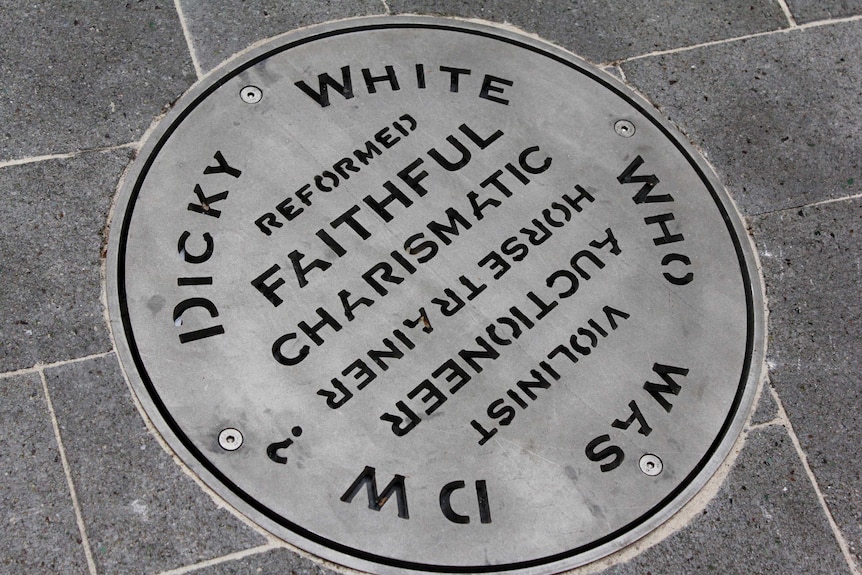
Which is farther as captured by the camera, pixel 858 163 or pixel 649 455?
pixel 858 163

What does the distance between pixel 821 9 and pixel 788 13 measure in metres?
0.12

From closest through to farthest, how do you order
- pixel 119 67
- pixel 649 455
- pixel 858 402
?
pixel 649 455, pixel 858 402, pixel 119 67

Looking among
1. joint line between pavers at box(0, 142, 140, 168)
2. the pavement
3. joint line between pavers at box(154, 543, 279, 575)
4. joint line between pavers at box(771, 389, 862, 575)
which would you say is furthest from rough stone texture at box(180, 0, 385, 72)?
joint line between pavers at box(771, 389, 862, 575)

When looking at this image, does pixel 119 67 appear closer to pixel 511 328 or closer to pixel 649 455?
pixel 511 328

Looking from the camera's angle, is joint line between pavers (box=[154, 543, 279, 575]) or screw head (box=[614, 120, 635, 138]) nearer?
joint line between pavers (box=[154, 543, 279, 575])

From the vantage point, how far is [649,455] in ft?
7.24

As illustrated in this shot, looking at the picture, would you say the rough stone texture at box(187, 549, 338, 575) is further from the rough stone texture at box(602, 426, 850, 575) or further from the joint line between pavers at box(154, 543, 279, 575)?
the rough stone texture at box(602, 426, 850, 575)

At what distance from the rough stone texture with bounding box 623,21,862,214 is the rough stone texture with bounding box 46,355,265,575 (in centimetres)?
167

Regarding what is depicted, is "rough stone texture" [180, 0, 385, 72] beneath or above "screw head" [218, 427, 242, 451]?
above

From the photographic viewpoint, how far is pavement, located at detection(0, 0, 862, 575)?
210cm

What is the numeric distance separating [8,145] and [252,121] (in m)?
0.66

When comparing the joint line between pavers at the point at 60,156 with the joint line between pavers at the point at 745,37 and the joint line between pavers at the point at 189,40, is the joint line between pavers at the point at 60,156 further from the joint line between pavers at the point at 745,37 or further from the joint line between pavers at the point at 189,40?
the joint line between pavers at the point at 745,37

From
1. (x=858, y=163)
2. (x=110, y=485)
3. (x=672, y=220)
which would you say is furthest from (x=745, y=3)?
(x=110, y=485)

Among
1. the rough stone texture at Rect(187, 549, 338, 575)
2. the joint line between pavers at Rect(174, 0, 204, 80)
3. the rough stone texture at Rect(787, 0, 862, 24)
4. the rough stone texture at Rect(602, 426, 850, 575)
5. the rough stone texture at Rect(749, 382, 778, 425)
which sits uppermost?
the joint line between pavers at Rect(174, 0, 204, 80)
